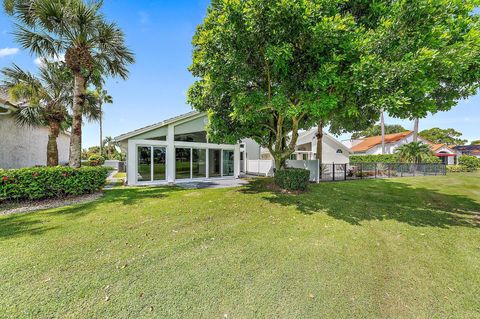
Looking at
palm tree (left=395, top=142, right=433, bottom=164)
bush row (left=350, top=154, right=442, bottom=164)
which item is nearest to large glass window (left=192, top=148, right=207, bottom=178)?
palm tree (left=395, top=142, right=433, bottom=164)

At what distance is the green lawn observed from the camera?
264 centimetres

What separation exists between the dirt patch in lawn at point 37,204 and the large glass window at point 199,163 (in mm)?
6659

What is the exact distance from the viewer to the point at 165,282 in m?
3.09

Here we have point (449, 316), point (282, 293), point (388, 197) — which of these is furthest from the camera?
point (388, 197)

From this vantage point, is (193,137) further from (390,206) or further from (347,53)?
(390,206)

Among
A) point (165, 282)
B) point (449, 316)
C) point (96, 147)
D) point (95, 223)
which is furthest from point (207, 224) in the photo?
point (96, 147)

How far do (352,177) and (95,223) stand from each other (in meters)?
17.1

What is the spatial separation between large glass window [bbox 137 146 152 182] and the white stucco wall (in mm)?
7298

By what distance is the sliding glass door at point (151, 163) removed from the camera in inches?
485

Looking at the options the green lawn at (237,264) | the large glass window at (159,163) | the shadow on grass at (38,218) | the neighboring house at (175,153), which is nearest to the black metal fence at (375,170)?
the neighboring house at (175,153)

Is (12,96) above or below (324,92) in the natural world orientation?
above

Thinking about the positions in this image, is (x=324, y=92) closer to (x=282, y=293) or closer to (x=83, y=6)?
(x=282, y=293)

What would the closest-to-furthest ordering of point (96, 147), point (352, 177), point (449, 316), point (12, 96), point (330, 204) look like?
1. point (449, 316)
2. point (330, 204)
3. point (12, 96)
4. point (352, 177)
5. point (96, 147)

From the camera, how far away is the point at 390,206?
7738 millimetres
